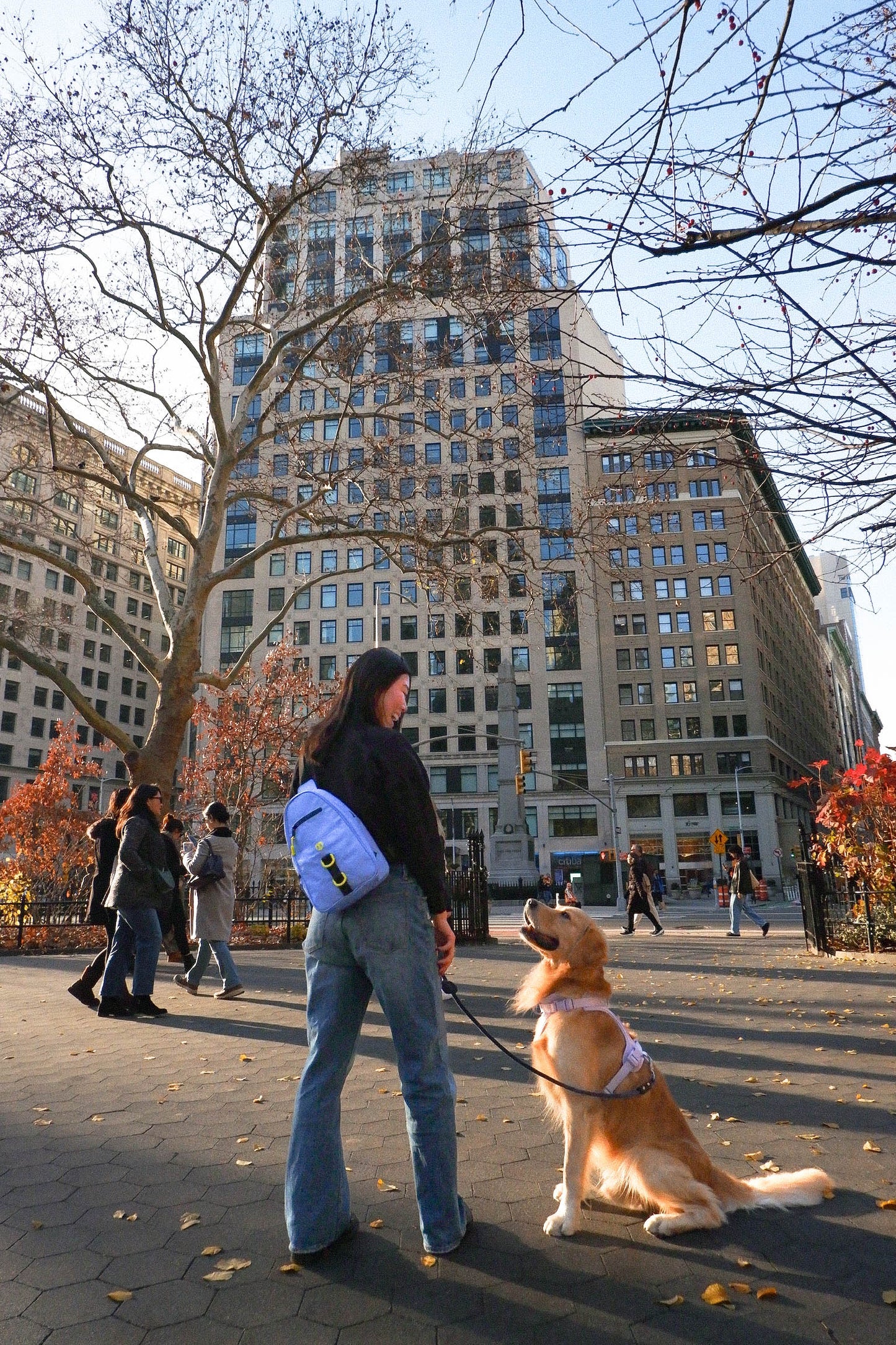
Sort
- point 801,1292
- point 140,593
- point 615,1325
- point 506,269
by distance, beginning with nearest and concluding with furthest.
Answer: point 615,1325 < point 801,1292 < point 506,269 < point 140,593

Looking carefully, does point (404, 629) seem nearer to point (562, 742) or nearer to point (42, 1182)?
point (562, 742)

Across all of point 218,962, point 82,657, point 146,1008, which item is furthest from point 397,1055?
point 82,657

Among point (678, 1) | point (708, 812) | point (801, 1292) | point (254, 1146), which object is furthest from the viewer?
point (708, 812)

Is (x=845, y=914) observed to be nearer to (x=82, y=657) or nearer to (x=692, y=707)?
(x=692, y=707)

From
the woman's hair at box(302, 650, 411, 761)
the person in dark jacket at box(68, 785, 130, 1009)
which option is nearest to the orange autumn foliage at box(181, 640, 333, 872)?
the person in dark jacket at box(68, 785, 130, 1009)

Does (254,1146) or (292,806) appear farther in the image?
(254,1146)

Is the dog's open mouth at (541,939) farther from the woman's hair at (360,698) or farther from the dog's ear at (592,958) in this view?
the woman's hair at (360,698)

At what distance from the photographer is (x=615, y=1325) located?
239 centimetres

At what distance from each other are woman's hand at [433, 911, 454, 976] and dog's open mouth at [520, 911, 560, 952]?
0.35 meters

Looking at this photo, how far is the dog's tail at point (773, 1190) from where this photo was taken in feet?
10.2

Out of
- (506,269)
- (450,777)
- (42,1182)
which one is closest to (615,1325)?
(42,1182)

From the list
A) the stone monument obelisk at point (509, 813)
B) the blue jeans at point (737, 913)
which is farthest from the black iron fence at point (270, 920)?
the stone monument obelisk at point (509, 813)

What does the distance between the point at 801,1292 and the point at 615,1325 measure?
2.22 feet

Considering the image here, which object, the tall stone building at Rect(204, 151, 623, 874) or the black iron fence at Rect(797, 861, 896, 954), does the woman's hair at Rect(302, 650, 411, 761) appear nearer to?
the tall stone building at Rect(204, 151, 623, 874)
